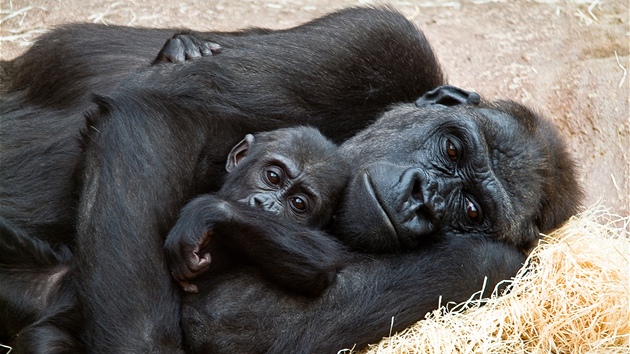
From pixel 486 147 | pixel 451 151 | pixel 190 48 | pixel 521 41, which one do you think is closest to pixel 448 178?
pixel 451 151

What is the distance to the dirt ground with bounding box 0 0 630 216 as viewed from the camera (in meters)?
5.83

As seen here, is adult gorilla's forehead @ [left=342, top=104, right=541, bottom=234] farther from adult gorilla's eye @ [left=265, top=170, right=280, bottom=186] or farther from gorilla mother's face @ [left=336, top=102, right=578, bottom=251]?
adult gorilla's eye @ [left=265, top=170, right=280, bottom=186]

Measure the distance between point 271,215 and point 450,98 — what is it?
1.28 meters

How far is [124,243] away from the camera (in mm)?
3293

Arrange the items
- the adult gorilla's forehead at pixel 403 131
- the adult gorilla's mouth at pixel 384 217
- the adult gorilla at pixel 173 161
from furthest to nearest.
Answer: the adult gorilla's forehead at pixel 403 131 → the adult gorilla's mouth at pixel 384 217 → the adult gorilla at pixel 173 161

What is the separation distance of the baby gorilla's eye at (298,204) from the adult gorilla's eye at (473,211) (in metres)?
0.76

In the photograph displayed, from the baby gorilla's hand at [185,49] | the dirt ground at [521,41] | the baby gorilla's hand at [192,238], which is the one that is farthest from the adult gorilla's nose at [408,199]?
the dirt ground at [521,41]

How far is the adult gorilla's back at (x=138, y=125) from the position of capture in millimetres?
3266

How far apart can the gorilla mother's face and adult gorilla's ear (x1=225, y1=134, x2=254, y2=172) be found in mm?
494

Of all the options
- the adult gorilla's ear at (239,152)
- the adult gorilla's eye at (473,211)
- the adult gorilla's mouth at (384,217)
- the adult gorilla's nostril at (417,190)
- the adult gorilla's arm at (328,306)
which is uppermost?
the adult gorilla's ear at (239,152)

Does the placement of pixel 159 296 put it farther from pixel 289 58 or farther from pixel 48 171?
pixel 289 58

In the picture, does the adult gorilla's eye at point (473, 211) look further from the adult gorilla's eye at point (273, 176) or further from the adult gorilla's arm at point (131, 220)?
the adult gorilla's arm at point (131, 220)

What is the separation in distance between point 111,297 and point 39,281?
0.54 m

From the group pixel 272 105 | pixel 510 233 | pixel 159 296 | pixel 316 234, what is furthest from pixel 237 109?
pixel 510 233
